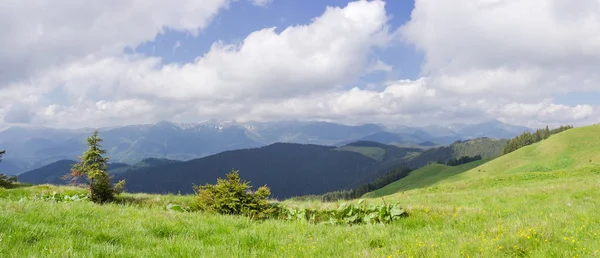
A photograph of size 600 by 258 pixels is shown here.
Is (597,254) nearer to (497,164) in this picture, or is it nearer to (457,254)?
(457,254)

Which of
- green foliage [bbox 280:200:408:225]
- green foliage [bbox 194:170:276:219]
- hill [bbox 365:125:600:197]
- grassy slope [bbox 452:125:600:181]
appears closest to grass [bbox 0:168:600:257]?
green foliage [bbox 280:200:408:225]

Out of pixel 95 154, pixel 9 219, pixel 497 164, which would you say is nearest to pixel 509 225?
pixel 9 219

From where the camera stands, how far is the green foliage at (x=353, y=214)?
11.4 m

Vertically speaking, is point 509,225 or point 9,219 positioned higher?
point 9,219

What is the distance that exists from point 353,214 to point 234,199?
4759mm

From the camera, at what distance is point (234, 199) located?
43.2 ft

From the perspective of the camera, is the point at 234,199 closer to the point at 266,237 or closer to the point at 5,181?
the point at 266,237

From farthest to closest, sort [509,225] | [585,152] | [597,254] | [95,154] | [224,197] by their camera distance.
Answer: [585,152]
[95,154]
[224,197]
[509,225]
[597,254]

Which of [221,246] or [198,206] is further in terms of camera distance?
[198,206]

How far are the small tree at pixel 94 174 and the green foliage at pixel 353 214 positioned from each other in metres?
11.1

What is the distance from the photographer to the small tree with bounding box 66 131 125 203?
59.0ft

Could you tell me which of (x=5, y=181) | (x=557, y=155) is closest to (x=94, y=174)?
(x=5, y=181)

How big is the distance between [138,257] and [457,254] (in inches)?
220

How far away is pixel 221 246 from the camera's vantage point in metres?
6.77
